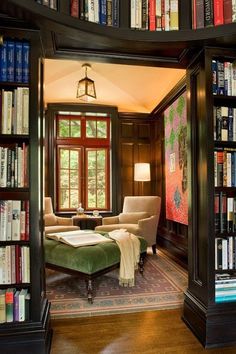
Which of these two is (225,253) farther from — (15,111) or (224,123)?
(15,111)

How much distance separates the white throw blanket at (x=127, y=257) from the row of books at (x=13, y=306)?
132 centimetres

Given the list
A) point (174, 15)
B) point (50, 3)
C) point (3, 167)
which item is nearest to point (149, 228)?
point (3, 167)

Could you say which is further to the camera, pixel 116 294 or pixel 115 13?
pixel 116 294

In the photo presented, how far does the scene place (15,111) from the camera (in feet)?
5.92

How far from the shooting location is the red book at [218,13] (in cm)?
183

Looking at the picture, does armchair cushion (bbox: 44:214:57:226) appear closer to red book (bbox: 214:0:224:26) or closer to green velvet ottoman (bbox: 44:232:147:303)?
green velvet ottoman (bbox: 44:232:147:303)

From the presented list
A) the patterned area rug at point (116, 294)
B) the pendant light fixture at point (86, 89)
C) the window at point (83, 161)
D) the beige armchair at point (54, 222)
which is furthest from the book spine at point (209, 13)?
the window at point (83, 161)

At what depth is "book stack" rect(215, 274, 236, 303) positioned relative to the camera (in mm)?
2016

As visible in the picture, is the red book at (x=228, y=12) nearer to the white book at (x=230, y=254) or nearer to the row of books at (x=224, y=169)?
the row of books at (x=224, y=169)

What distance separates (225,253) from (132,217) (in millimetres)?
2587

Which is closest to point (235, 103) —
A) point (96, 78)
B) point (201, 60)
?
point (201, 60)

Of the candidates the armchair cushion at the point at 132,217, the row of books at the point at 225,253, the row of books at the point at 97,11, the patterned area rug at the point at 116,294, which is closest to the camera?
the row of books at the point at 97,11

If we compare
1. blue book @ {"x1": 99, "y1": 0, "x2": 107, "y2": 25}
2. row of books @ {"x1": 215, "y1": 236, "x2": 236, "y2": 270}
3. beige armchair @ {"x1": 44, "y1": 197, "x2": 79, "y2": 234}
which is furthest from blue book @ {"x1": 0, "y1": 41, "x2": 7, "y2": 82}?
beige armchair @ {"x1": 44, "y1": 197, "x2": 79, "y2": 234}

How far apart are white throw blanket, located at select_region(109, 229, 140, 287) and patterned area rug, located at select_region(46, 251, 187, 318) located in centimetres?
13
